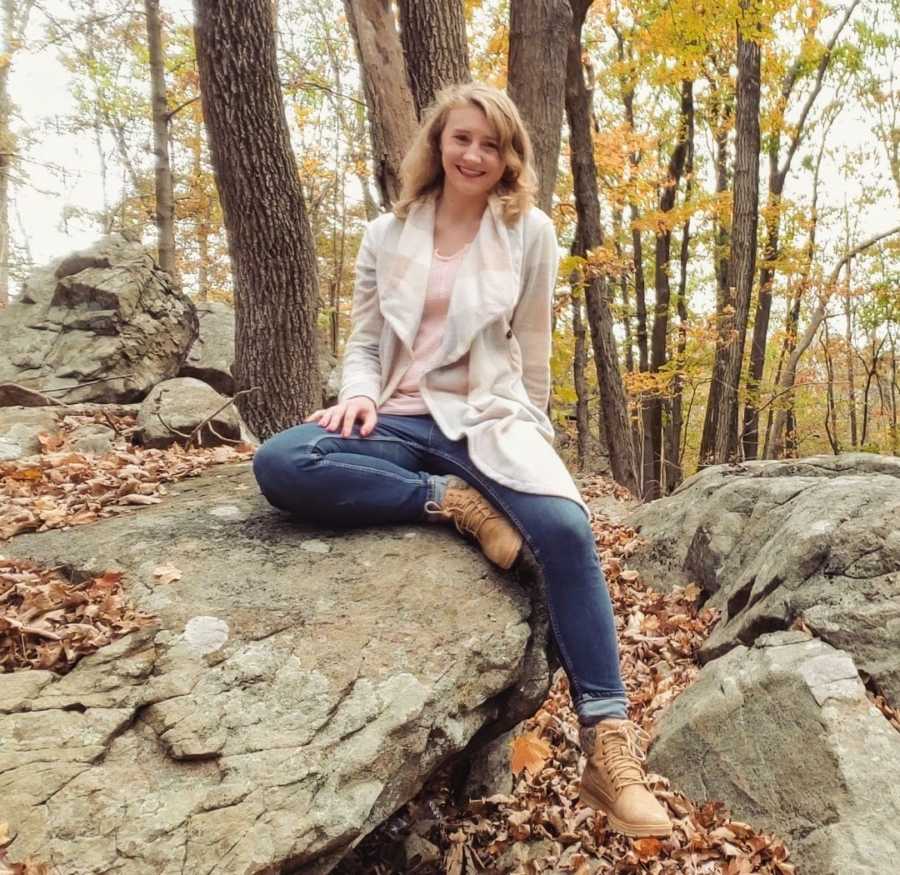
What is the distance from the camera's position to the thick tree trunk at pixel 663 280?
13.6 meters

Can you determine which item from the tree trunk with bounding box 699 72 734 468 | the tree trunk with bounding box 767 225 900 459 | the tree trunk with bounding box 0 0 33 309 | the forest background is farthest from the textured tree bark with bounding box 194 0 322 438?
the tree trunk with bounding box 767 225 900 459

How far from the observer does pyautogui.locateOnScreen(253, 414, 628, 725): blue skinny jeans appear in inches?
98.8

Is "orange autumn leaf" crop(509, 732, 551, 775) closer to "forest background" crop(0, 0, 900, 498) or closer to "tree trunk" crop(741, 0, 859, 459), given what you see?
"forest background" crop(0, 0, 900, 498)

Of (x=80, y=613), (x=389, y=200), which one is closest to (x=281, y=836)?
(x=80, y=613)

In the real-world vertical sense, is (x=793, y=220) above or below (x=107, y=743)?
above

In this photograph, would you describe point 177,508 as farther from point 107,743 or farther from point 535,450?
point 535,450

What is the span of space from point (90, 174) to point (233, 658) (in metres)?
14.5

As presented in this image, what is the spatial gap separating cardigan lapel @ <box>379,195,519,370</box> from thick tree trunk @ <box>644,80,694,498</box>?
1088 cm

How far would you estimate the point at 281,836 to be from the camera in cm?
180

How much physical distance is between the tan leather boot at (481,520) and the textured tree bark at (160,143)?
7741 millimetres

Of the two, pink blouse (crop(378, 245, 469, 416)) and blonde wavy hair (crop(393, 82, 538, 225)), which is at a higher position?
blonde wavy hair (crop(393, 82, 538, 225))

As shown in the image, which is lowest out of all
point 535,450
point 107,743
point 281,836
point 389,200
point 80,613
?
point 281,836

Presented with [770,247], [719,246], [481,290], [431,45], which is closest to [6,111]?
[431,45]

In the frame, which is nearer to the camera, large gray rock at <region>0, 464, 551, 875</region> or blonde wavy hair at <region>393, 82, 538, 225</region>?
large gray rock at <region>0, 464, 551, 875</region>
